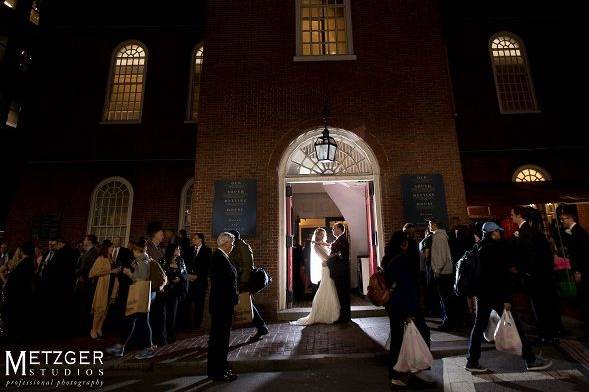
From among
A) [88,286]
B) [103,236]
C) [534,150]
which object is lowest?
[88,286]

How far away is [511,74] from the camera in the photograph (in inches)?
524

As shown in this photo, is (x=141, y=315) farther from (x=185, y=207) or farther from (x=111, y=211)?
(x=111, y=211)

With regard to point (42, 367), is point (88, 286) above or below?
above

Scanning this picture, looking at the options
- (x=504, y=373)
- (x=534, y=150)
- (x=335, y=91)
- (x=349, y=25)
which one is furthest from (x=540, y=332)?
(x=534, y=150)

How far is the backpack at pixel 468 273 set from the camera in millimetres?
4000

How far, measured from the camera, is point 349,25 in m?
9.05

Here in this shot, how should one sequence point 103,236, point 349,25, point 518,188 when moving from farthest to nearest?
point 103,236
point 518,188
point 349,25

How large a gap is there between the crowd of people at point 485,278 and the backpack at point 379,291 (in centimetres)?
8

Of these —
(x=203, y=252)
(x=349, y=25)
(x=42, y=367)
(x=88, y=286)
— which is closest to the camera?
(x=42, y=367)

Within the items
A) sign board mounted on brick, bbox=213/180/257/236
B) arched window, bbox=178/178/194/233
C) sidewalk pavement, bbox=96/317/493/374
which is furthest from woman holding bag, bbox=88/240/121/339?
arched window, bbox=178/178/194/233

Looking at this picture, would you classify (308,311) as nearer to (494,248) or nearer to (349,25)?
(494,248)

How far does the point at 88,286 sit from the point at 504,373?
8018mm

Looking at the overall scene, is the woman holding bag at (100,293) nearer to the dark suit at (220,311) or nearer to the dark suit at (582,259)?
the dark suit at (220,311)

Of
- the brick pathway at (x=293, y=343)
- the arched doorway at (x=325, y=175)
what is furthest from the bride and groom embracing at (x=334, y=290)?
the arched doorway at (x=325, y=175)
